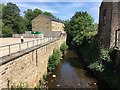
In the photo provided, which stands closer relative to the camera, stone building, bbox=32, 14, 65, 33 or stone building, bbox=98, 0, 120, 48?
stone building, bbox=98, 0, 120, 48

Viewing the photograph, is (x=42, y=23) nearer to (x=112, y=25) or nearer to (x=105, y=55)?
(x=112, y=25)

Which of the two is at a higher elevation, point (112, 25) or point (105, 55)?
point (112, 25)

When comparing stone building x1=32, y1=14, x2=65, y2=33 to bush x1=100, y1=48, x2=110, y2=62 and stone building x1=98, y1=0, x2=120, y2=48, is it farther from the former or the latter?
bush x1=100, y1=48, x2=110, y2=62

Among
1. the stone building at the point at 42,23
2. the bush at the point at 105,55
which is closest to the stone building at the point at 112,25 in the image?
the bush at the point at 105,55

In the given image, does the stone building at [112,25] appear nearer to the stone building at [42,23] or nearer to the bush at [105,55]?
the bush at [105,55]

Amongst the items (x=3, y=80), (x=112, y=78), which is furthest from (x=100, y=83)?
(x=3, y=80)

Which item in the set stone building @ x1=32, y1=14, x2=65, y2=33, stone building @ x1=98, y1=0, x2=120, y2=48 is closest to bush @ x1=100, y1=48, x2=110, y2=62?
stone building @ x1=98, y1=0, x2=120, y2=48

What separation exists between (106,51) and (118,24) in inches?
134

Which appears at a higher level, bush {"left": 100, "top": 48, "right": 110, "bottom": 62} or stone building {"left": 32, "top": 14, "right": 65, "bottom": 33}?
stone building {"left": 32, "top": 14, "right": 65, "bottom": 33}

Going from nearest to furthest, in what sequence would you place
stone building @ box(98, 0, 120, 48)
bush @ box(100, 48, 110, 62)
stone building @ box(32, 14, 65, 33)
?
bush @ box(100, 48, 110, 62), stone building @ box(98, 0, 120, 48), stone building @ box(32, 14, 65, 33)

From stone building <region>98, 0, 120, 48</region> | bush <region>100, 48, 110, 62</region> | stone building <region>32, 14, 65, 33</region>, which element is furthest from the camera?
stone building <region>32, 14, 65, 33</region>

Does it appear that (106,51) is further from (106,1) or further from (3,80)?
(3,80)

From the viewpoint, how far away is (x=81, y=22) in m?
47.4

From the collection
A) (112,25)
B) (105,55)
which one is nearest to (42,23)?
(112,25)
